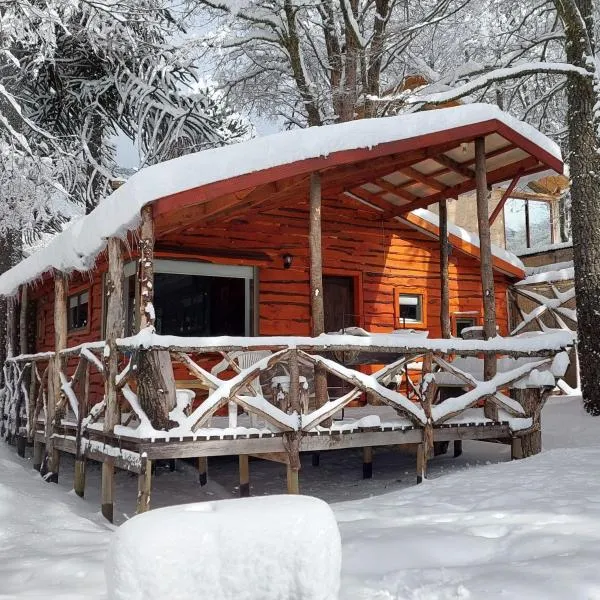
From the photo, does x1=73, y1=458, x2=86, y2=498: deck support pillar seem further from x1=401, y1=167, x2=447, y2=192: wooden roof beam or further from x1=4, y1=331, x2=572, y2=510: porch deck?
x1=401, y1=167, x2=447, y2=192: wooden roof beam

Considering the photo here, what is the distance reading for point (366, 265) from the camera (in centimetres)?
1178

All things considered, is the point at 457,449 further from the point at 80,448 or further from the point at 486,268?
the point at 80,448

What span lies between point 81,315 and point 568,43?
955 cm

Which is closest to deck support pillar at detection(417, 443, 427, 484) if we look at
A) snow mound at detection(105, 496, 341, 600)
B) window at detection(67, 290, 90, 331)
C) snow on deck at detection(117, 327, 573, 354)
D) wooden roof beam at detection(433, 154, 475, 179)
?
snow on deck at detection(117, 327, 573, 354)

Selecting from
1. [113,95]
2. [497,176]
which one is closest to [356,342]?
[497,176]

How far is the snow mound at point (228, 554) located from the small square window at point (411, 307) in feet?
30.9

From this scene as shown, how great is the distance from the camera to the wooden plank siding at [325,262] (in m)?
10.4

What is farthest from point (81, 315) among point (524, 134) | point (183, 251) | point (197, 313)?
point (524, 134)

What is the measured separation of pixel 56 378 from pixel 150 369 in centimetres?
320

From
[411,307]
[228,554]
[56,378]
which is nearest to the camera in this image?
[228,554]

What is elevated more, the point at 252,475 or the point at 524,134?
the point at 524,134

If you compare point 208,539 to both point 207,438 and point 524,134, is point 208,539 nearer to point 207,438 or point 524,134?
point 207,438

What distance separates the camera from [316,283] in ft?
24.0

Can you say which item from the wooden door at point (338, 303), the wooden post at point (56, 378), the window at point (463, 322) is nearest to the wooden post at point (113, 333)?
the wooden post at point (56, 378)
